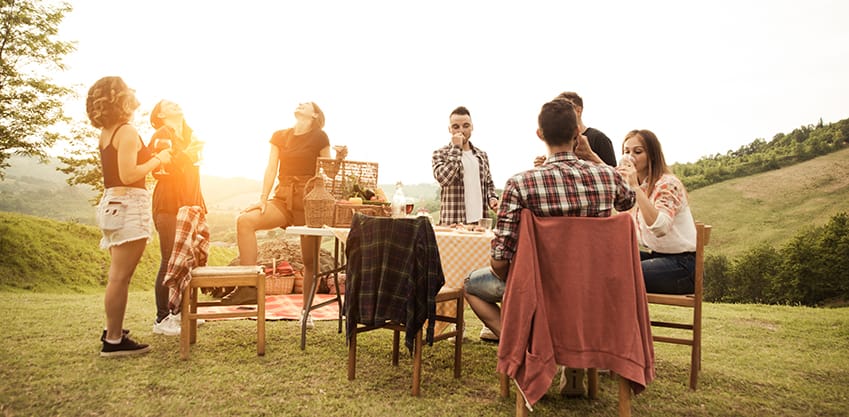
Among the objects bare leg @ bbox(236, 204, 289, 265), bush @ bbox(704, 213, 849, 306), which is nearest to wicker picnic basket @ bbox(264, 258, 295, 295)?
bare leg @ bbox(236, 204, 289, 265)

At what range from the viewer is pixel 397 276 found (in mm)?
2734

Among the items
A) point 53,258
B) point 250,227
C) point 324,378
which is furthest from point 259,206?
point 53,258

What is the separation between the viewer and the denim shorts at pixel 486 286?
255 cm

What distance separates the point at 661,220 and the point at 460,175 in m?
1.67

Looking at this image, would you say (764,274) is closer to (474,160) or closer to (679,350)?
(679,350)

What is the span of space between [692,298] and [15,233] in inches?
368

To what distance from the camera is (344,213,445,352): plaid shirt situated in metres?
2.70

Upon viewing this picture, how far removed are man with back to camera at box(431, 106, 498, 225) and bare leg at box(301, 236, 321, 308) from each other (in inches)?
40.2

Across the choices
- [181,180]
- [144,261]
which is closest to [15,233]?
[144,261]

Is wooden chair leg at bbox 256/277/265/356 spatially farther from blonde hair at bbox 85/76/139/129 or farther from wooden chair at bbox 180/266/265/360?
blonde hair at bbox 85/76/139/129

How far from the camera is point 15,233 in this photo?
8.07 meters

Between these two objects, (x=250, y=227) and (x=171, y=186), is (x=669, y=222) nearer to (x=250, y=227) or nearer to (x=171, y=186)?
(x=250, y=227)

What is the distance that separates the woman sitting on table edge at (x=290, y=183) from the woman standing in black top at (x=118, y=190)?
852 mm

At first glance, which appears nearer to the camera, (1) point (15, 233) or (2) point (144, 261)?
(1) point (15, 233)
